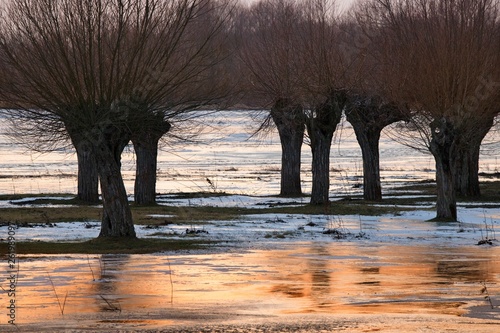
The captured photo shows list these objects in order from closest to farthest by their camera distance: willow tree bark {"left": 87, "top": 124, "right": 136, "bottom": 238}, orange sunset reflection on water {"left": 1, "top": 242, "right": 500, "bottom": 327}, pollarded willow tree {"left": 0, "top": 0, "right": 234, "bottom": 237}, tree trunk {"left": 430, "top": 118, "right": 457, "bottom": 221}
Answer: orange sunset reflection on water {"left": 1, "top": 242, "right": 500, "bottom": 327}, pollarded willow tree {"left": 0, "top": 0, "right": 234, "bottom": 237}, willow tree bark {"left": 87, "top": 124, "right": 136, "bottom": 238}, tree trunk {"left": 430, "top": 118, "right": 457, "bottom": 221}

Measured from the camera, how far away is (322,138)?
3319 cm

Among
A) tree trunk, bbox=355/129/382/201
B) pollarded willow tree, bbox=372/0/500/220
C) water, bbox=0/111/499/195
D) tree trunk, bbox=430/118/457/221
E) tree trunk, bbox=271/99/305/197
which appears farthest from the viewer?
water, bbox=0/111/499/195

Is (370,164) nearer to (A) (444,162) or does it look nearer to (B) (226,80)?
(A) (444,162)

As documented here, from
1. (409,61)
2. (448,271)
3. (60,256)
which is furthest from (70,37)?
(409,61)

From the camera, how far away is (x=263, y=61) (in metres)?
37.8

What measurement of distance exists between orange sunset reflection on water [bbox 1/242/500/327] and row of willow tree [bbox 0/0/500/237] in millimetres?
3416

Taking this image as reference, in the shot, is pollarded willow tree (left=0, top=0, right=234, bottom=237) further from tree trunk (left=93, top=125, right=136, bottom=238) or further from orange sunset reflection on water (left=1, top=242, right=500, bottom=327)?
orange sunset reflection on water (left=1, top=242, right=500, bottom=327)

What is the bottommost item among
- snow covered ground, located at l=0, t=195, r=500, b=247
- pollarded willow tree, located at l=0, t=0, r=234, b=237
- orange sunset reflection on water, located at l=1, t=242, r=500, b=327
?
orange sunset reflection on water, located at l=1, t=242, r=500, b=327

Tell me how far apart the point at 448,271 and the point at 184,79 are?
7238 mm

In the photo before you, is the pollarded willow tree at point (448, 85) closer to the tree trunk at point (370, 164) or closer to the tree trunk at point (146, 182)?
the tree trunk at point (370, 164)

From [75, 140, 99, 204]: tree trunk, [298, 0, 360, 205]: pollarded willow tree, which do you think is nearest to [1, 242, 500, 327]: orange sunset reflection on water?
[298, 0, 360, 205]: pollarded willow tree

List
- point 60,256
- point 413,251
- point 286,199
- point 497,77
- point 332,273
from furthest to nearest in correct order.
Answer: point 286,199 < point 497,77 < point 413,251 < point 60,256 < point 332,273

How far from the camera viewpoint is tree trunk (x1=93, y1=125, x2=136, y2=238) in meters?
21.2

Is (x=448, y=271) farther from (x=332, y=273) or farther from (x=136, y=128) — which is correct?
(x=136, y=128)
